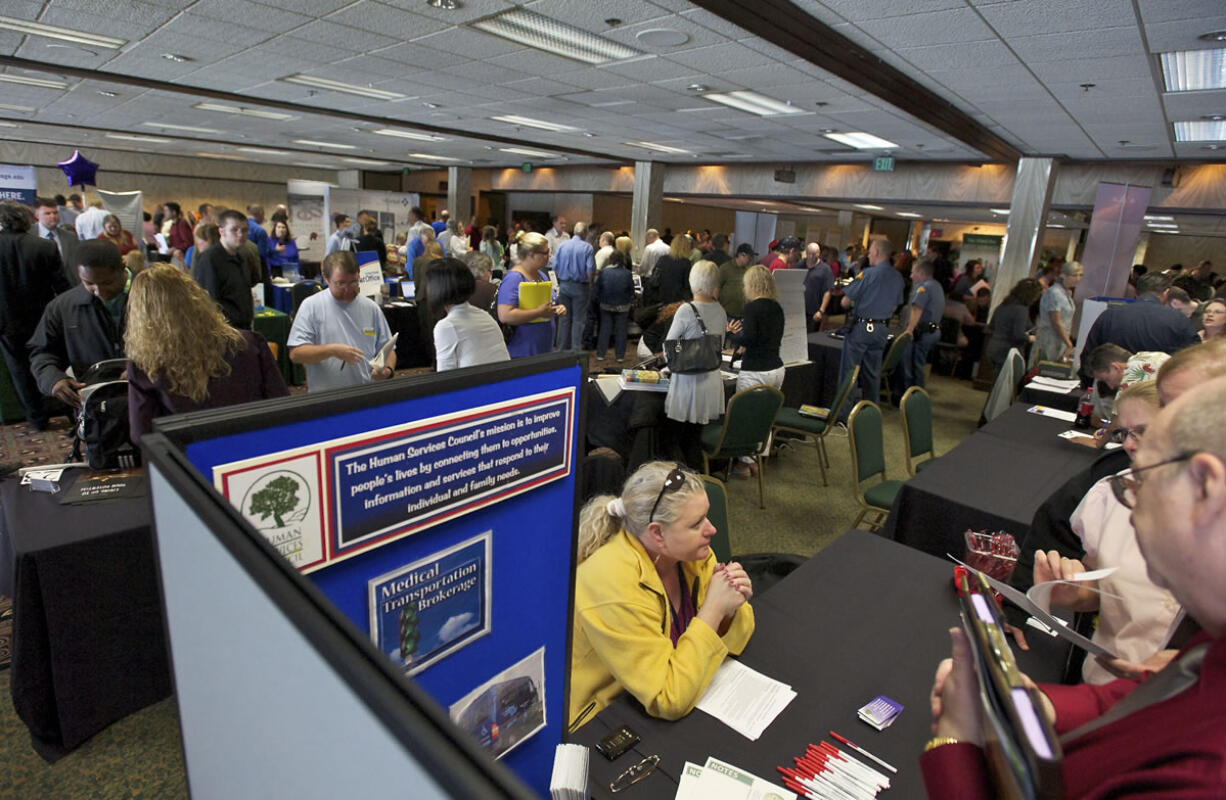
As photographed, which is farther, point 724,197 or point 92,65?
point 724,197

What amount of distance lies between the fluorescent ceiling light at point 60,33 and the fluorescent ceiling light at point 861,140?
704 centimetres

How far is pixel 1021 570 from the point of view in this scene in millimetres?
1961

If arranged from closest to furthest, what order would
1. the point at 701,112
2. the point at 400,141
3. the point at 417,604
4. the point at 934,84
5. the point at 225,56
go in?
the point at 417,604 < the point at 934,84 < the point at 225,56 < the point at 701,112 < the point at 400,141

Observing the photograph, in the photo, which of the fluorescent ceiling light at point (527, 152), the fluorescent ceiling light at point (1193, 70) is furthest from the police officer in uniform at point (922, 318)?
the fluorescent ceiling light at point (527, 152)

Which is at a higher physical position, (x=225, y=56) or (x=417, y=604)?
(x=225, y=56)

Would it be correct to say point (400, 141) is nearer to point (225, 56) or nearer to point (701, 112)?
point (225, 56)

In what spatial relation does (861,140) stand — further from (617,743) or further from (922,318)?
(617,743)

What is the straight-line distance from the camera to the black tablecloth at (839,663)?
1176mm


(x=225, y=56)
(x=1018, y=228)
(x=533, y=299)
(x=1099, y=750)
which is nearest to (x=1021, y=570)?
(x=1099, y=750)

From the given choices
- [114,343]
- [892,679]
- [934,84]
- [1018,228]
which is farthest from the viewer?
[1018,228]

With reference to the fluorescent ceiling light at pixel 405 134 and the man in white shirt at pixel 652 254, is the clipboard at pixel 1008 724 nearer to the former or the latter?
the man in white shirt at pixel 652 254

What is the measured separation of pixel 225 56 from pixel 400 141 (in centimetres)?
592

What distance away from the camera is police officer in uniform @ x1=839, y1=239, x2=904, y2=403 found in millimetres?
5336

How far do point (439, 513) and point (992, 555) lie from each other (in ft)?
5.19
